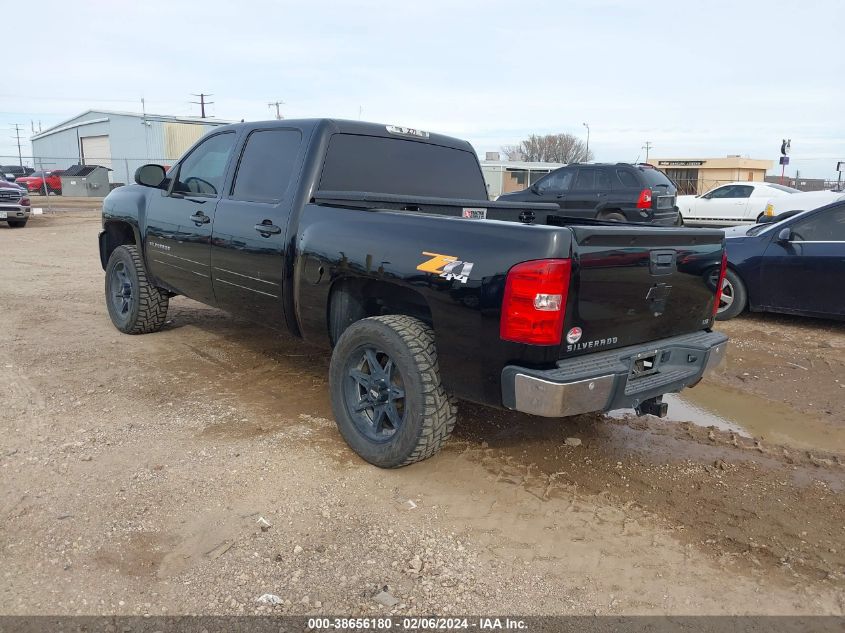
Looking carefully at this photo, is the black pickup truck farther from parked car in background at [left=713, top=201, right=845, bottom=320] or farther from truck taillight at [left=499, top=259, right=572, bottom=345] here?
parked car in background at [left=713, top=201, right=845, bottom=320]

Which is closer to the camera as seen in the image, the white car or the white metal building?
the white car

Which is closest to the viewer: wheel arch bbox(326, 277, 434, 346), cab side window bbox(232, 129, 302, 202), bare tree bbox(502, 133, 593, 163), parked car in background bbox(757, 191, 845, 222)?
wheel arch bbox(326, 277, 434, 346)

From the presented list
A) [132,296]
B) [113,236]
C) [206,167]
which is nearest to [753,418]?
[206,167]

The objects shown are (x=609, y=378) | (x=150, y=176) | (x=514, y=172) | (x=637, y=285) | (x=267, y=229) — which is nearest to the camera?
(x=609, y=378)

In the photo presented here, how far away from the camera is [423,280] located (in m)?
3.30

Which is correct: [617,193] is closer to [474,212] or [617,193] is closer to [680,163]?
[474,212]

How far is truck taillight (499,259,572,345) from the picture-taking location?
2.89 metres

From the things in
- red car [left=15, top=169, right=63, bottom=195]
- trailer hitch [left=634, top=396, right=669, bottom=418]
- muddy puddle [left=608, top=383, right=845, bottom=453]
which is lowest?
muddy puddle [left=608, top=383, right=845, bottom=453]

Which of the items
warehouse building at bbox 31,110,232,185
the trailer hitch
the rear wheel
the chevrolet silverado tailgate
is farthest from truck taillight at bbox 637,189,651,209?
warehouse building at bbox 31,110,232,185

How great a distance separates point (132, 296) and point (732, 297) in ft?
20.4

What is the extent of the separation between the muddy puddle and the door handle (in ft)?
8.54

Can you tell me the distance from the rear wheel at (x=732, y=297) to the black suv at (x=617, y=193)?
505 centimetres

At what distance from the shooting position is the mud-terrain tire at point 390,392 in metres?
3.31

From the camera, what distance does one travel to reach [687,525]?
3.12m
